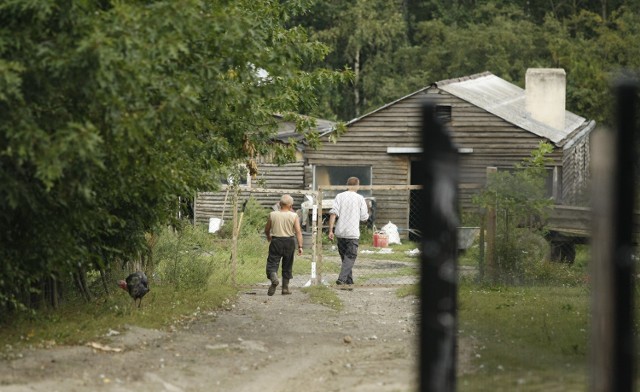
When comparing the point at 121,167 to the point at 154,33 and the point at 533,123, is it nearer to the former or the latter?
the point at 154,33

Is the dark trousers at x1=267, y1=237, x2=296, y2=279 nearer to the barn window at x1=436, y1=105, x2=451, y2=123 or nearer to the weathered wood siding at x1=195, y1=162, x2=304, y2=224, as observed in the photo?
the barn window at x1=436, y1=105, x2=451, y2=123

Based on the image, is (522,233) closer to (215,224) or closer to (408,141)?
(408,141)

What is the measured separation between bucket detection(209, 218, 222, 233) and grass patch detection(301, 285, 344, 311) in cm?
1410

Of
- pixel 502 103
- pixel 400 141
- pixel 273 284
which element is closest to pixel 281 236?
pixel 273 284

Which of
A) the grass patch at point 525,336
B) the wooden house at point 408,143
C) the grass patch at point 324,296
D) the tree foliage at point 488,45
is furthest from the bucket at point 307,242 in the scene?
the tree foliage at point 488,45

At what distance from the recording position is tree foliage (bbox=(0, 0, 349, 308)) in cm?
1061

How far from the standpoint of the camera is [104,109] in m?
11.3

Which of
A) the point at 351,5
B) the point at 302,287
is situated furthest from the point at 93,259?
the point at 351,5

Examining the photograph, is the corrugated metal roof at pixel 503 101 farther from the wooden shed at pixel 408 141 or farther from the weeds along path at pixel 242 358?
the weeds along path at pixel 242 358

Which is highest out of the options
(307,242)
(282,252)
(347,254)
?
(282,252)

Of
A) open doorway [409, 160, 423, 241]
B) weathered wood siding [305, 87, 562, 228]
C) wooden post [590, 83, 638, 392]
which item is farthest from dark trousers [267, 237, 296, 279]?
weathered wood siding [305, 87, 562, 228]

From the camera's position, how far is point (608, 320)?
5520 mm

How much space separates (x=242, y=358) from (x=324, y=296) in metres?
6.43

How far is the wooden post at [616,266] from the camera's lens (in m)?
5.49
